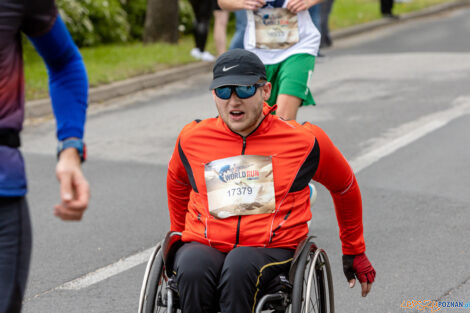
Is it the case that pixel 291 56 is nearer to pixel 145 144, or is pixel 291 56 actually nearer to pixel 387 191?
pixel 387 191

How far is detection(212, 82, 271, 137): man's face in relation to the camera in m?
3.43

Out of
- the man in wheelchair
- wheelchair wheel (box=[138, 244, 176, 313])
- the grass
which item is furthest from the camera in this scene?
the grass

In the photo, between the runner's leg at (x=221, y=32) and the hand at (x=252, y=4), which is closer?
the hand at (x=252, y=4)

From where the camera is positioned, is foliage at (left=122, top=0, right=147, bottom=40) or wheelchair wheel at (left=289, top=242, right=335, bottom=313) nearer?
wheelchair wheel at (left=289, top=242, right=335, bottom=313)

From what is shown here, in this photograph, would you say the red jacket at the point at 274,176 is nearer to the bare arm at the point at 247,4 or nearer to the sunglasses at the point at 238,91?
the sunglasses at the point at 238,91

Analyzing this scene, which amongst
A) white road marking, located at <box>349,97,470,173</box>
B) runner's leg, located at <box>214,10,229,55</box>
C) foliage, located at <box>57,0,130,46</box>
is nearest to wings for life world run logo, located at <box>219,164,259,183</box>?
white road marking, located at <box>349,97,470,173</box>

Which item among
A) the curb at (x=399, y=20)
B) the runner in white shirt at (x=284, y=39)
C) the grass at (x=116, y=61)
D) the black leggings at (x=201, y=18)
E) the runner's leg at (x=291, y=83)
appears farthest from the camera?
the curb at (x=399, y=20)

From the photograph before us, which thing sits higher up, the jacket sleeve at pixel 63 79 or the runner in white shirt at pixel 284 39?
the jacket sleeve at pixel 63 79

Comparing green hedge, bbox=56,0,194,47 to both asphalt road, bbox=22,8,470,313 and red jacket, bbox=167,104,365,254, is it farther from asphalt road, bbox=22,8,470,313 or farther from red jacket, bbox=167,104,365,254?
red jacket, bbox=167,104,365,254

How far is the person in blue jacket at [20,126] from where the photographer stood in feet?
7.68

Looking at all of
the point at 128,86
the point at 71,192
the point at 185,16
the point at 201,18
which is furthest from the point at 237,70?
the point at 185,16

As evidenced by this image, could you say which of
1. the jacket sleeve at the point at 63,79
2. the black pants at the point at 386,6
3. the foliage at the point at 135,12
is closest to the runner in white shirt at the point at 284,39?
the jacket sleeve at the point at 63,79

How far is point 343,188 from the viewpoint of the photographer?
3596 millimetres

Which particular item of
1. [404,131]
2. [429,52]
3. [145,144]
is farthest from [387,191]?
[429,52]
